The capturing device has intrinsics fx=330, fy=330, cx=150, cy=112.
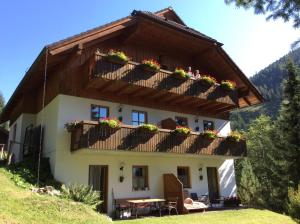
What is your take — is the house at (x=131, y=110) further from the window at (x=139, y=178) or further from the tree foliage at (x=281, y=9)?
the tree foliage at (x=281, y=9)

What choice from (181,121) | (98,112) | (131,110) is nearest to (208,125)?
(181,121)

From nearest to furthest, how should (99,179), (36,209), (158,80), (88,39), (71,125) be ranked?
(36,209)
(71,125)
(88,39)
(99,179)
(158,80)

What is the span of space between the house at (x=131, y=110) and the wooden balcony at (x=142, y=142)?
0.16 feet

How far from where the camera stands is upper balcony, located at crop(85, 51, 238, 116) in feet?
52.9

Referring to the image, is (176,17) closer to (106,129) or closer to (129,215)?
(106,129)

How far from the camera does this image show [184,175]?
19844mm

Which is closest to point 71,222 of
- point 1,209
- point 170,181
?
point 1,209

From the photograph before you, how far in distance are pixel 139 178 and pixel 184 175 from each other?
3310 mm

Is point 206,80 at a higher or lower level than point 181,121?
higher

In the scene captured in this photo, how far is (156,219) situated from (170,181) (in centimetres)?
385

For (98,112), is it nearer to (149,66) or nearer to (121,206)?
(149,66)

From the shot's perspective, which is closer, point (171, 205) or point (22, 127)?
point (171, 205)

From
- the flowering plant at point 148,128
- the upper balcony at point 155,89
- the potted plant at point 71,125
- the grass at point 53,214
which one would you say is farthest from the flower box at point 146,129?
the grass at point 53,214

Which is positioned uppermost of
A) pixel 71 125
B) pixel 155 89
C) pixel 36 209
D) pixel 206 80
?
pixel 206 80
